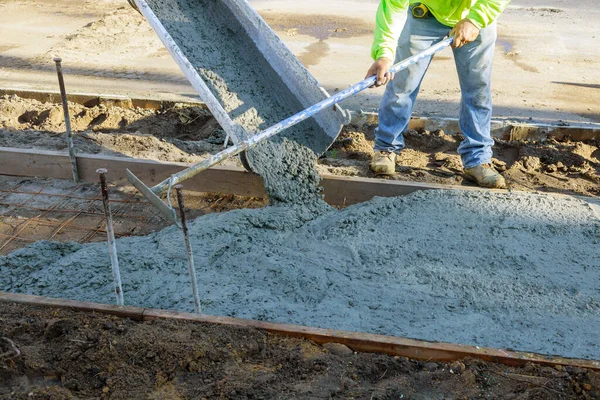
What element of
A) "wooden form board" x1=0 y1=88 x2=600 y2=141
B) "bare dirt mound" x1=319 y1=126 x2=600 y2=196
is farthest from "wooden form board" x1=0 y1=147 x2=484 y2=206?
"wooden form board" x1=0 y1=88 x2=600 y2=141

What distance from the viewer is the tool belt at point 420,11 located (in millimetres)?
4000

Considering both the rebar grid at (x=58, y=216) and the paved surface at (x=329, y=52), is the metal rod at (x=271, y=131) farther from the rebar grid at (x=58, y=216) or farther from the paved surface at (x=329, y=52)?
the paved surface at (x=329, y=52)

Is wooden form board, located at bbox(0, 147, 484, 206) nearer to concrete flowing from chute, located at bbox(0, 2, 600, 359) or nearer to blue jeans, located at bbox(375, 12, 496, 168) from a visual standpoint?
concrete flowing from chute, located at bbox(0, 2, 600, 359)

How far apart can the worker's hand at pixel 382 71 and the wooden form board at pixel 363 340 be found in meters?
1.65

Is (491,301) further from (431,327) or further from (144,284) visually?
(144,284)

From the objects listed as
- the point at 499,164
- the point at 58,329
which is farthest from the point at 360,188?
the point at 58,329

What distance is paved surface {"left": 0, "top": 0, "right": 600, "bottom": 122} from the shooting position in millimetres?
6172

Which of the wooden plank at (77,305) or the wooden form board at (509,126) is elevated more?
the wooden plank at (77,305)

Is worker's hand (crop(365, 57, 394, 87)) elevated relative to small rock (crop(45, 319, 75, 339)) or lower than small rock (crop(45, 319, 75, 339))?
elevated

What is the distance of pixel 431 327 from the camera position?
262 cm

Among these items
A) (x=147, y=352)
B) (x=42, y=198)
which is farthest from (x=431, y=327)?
(x=42, y=198)

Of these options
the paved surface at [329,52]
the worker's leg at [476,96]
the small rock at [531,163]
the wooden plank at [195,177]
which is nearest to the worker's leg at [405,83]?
the worker's leg at [476,96]

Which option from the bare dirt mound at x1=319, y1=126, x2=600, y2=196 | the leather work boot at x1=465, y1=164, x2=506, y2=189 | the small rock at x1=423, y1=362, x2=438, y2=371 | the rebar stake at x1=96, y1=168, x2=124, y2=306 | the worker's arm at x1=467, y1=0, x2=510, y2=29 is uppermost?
the worker's arm at x1=467, y1=0, x2=510, y2=29

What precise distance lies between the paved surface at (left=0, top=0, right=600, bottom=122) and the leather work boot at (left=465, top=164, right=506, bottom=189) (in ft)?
4.87
